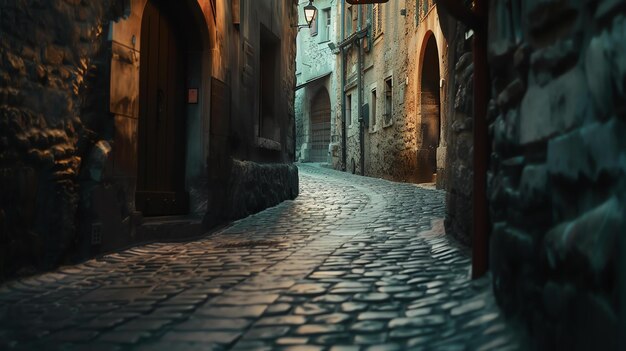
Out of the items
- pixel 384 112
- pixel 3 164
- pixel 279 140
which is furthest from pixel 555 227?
pixel 384 112

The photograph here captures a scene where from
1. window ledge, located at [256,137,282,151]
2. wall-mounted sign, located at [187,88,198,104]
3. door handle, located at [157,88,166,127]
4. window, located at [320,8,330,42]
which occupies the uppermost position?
window, located at [320,8,330,42]

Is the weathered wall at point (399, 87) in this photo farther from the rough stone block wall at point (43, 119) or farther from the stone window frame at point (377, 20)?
the rough stone block wall at point (43, 119)

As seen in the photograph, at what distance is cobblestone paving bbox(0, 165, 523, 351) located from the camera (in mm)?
2648

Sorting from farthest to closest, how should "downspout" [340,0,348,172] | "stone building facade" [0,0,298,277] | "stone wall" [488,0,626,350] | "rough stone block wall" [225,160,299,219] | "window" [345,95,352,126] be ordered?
"downspout" [340,0,348,172] < "window" [345,95,352,126] < "rough stone block wall" [225,160,299,219] < "stone building facade" [0,0,298,277] < "stone wall" [488,0,626,350]

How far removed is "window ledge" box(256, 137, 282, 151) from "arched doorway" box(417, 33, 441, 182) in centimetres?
528

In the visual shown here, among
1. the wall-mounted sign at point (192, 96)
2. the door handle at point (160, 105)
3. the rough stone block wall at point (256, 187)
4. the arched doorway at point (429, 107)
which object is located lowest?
the rough stone block wall at point (256, 187)

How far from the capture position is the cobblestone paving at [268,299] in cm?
265

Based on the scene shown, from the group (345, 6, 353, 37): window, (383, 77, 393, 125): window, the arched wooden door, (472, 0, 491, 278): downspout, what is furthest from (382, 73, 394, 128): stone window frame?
(472, 0, 491, 278): downspout

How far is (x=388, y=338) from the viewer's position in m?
2.64

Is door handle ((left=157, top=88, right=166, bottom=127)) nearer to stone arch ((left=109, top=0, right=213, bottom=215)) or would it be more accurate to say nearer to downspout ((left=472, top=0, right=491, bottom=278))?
stone arch ((left=109, top=0, right=213, bottom=215))

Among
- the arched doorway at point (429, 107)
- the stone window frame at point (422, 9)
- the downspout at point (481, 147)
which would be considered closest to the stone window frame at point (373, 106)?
the arched doorway at point (429, 107)

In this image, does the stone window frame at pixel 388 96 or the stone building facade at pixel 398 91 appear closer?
the stone building facade at pixel 398 91

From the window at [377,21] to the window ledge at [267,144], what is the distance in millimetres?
9185

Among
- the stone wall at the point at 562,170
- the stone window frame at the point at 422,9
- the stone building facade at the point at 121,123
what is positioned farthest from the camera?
the stone window frame at the point at 422,9
